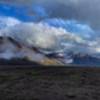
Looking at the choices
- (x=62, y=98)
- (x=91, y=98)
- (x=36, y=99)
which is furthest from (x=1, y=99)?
(x=91, y=98)

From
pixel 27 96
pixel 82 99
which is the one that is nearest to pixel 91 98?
pixel 82 99

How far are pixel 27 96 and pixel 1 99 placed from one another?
4.65 metres

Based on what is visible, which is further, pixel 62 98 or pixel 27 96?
pixel 27 96

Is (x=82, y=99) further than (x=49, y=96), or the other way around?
(x=49, y=96)

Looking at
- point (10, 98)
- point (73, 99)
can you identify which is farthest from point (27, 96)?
point (73, 99)

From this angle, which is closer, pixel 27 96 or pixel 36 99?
pixel 36 99

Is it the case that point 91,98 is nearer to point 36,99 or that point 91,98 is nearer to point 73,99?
point 73,99

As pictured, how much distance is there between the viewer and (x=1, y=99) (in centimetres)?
4094

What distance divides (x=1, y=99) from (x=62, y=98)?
770 centimetres

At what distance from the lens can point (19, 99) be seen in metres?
41.4

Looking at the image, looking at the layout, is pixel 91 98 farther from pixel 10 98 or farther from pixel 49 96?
pixel 10 98

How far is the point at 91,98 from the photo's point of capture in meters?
41.5

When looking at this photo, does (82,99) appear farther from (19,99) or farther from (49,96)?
(19,99)

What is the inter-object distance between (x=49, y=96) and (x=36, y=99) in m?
3.31
